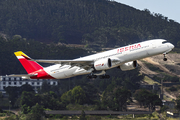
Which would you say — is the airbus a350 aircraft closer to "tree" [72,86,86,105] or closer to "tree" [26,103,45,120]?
"tree" [26,103,45,120]

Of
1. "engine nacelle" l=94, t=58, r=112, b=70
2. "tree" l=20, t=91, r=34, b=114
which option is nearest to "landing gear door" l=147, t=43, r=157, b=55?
"engine nacelle" l=94, t=58, r=112, b=70

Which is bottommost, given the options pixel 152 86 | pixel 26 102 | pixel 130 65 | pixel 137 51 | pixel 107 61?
pixel 26 102

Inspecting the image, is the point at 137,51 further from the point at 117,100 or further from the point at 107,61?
the point at 117,100

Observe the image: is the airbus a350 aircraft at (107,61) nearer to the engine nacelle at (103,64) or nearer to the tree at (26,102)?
the engine nacelle at (103,64)

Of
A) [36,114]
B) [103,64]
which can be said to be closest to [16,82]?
[36,114]

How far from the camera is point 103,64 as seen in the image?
6372 centimetres

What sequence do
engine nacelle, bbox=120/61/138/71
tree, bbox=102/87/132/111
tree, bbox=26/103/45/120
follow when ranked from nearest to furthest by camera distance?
engine nacelle, bbox=120/61/138/71
tree, bbox=26/103/45/120
tree, bbox=102/87/132/111

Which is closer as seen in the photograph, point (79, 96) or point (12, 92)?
point (79, 96)

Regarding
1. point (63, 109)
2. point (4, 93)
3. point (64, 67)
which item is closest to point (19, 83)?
point (4, 93)

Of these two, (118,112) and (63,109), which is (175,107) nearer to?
(118,112)

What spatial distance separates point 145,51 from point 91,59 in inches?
459

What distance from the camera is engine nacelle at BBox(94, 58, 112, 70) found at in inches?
2493

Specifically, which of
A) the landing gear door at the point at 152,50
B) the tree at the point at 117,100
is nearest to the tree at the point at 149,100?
the tree at the point at 117,100

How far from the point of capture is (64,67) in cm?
7075
